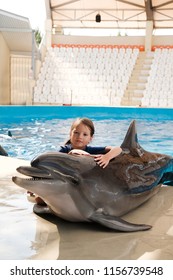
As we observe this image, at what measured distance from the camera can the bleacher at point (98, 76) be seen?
64.6 feet

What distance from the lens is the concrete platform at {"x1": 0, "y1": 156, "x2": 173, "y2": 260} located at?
7.13 feet

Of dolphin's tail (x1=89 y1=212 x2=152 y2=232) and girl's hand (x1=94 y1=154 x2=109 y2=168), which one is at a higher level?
girl's hand (x1=94 y1=154 x2=109 y2=168)

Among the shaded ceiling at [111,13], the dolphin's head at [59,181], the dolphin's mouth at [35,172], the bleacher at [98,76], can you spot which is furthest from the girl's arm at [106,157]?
the shaded ceiling at [111,13]

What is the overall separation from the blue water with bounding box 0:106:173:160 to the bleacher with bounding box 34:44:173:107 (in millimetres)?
3521

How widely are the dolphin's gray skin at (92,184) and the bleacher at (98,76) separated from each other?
15945mm

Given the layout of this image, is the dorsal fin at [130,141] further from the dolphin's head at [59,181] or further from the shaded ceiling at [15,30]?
the shaded ceiling at [15,30]

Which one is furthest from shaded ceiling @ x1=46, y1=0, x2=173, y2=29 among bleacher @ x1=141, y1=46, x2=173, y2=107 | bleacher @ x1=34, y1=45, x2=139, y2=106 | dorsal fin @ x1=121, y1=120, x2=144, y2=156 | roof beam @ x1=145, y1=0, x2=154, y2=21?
dorsal fin @ x1=121, y1=120, x2=144, y2=156

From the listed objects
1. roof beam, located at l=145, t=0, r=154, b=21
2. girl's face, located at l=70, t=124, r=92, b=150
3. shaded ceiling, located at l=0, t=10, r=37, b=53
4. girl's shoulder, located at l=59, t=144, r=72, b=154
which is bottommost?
girl's shoulder, located at l=59, t=144, r=72, b=154

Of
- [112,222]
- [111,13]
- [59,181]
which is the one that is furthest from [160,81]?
[59,181]

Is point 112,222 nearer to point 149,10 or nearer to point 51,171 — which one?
point 51,171

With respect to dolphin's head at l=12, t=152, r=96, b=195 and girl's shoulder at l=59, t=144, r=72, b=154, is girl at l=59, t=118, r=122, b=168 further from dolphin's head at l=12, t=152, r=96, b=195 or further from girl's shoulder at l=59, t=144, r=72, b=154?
dolphin's head at l=12, t=152, r=96, b=195
